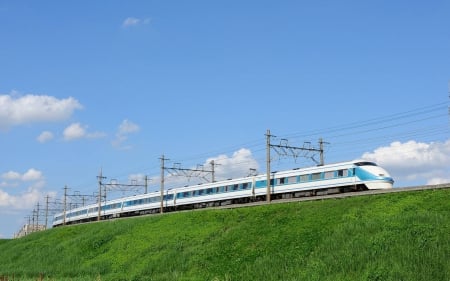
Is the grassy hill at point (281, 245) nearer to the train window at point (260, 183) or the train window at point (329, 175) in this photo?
the train window at point (329, 175)

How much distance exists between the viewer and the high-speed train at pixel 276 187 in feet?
132

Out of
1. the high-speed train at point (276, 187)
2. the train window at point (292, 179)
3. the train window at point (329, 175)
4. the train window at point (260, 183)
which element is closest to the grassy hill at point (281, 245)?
the high-speed train at point (276, 187)

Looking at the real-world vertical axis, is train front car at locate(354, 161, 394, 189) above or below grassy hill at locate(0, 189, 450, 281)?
above

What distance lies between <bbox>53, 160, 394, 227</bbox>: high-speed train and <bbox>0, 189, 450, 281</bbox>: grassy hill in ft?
29.4

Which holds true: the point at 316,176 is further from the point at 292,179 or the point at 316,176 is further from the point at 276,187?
the point at 276,187

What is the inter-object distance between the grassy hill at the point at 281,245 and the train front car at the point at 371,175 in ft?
28.6

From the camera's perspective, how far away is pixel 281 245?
26.2 metres

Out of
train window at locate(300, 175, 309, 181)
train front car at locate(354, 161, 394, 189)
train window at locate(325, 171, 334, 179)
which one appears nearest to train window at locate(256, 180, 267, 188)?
train window at locate(300, 175, 309, 181)

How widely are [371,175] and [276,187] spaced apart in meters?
9.95

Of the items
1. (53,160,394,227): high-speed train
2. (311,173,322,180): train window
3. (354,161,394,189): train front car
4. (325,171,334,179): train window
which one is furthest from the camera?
(311,173,322,180): train window

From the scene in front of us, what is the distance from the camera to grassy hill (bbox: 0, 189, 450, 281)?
20.3 m

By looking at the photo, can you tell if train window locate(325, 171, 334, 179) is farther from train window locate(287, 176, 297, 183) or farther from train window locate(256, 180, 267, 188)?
train window locate(256, 180, 267, 188)

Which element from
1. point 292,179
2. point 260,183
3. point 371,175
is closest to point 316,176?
point 292,179

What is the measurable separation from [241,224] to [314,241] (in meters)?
8.65
